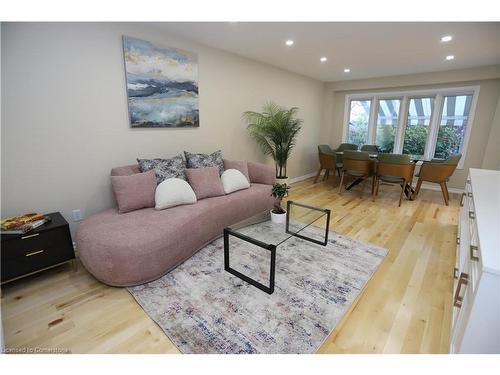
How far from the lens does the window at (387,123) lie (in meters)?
5.49

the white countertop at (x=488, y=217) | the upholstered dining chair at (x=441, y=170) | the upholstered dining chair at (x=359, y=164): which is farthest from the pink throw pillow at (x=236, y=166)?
the upholstered dining chair at (x=441, y=170)

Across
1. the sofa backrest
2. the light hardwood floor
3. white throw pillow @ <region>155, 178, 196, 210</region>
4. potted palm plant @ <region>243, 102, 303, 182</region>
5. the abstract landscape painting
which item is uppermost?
the abstract landscape painting

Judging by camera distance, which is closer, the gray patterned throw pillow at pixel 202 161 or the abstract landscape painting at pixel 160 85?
the abstract landscape painting at pixel 160 85

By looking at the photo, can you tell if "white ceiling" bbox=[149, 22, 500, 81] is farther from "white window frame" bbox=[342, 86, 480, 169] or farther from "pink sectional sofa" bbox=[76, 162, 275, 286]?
"pink sectional sofa" bbox=[76, 162, 275, 286]

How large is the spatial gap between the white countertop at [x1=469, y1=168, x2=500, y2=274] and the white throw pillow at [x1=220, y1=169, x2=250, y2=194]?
2.27 metres

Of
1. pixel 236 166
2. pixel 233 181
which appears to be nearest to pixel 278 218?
pixel 233 181

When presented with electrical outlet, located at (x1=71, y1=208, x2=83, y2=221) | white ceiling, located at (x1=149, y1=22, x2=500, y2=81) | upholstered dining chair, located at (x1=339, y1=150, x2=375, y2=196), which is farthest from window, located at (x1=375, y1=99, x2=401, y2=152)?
electrical outlet, located at (x1=71, y1=208, x2=83, y2=221)

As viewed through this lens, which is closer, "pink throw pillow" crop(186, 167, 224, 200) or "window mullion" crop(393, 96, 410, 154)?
"pink throw pillow" crop(186, 167, 224, 200)

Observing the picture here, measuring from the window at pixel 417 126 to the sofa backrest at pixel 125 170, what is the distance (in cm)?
559

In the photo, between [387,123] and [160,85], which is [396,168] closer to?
[387,123]

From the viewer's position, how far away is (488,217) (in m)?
1.41

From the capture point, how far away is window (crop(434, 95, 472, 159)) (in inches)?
185

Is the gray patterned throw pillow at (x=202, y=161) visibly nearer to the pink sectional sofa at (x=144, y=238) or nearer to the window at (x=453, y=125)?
the pink sectional sofa at (x=144, y=238)
